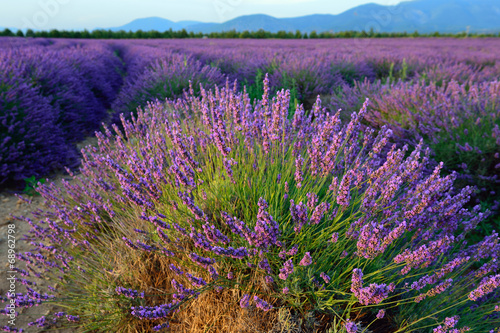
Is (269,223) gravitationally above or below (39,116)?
above

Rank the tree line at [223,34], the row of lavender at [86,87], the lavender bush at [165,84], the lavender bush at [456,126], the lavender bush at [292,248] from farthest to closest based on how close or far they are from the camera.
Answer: the tree line at [223,34], the lavender bush at [165,84], the row of lavender at [86,87], the lavender bush at [456,126], the lavender bush at [292,248]

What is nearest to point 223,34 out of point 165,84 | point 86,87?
point 86,87

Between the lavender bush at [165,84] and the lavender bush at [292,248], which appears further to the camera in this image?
the lavender bush at [165,84]

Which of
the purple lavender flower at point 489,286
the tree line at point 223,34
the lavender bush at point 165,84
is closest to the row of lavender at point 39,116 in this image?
the lavender bush at point 165,84

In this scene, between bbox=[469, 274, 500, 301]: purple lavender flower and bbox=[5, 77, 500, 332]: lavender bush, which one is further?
bbox=[5, 77, 500, 332]: lavender bush

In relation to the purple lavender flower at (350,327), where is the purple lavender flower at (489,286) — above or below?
above

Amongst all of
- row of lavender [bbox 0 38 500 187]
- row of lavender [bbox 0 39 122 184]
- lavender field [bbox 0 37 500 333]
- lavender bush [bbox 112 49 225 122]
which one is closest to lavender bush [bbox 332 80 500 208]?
lavender field [bbox 0 37 500 333]

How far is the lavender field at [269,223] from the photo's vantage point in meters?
1.34

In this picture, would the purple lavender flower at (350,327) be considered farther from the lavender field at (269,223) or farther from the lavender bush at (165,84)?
the lavender bush at (165,84)

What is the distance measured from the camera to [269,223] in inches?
46.5

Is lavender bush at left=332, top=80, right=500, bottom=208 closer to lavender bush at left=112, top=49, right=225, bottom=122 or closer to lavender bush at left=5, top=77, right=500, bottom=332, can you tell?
lavender bush at left=5, top=77, right=500, bottom=332

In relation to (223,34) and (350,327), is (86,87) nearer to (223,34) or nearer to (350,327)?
(350,327)

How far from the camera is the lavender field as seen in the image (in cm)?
134

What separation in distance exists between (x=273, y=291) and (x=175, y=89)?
4561 millimetres
